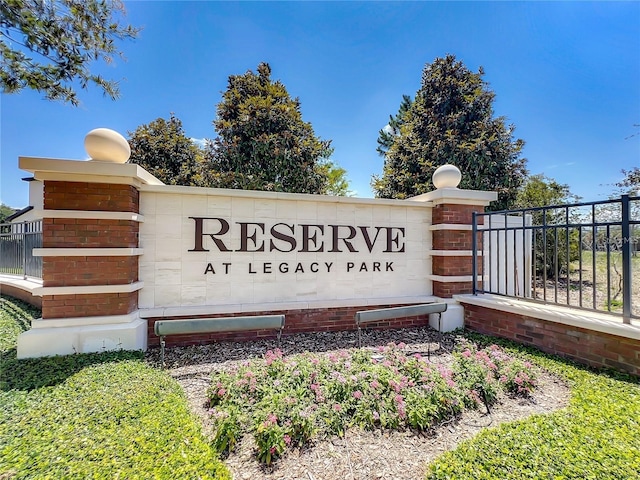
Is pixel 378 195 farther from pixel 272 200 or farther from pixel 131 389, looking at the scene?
pixel 131 389

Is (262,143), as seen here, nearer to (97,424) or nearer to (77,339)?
(77,339)

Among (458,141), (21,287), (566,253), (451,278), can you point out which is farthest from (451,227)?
(21,287)

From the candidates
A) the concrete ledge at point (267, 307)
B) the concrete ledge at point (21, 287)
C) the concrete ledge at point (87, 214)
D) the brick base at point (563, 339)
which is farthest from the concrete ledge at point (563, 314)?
the concrete ledge at point (21, 287)

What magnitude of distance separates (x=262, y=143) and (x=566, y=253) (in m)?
9.72

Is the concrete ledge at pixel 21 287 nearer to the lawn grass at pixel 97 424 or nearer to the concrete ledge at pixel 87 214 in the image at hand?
the concrete ledge at pixel 87 214

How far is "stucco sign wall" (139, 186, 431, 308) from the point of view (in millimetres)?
4746

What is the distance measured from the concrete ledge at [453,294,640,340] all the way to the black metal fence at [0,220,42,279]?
9.12 m

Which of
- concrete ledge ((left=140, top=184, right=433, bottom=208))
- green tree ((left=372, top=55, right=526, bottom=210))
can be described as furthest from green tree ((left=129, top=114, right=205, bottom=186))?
concrete ledge ((left=140, top=184, right=433, bottom=208))

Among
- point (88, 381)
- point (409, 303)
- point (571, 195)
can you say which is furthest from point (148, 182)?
point (571, 195)

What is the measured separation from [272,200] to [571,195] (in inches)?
528

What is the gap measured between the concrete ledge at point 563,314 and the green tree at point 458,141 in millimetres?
6928

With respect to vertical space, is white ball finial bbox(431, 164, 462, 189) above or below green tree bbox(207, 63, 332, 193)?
below

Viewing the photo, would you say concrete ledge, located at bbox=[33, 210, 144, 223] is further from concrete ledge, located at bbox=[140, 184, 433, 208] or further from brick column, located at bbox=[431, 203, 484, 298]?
brick column, located at bbox=[431, 203, 484, 298]

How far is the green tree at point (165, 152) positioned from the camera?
48.6 feet
